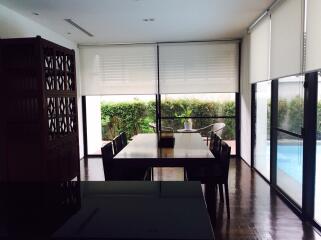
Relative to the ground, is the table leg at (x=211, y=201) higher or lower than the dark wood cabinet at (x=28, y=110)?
lower

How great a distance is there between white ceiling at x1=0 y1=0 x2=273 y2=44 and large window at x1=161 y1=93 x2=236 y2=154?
4.42 ft

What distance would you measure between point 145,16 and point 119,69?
7.23 feet

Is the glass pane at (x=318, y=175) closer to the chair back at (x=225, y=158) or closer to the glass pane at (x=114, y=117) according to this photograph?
the chair back at (x=225, y=158)

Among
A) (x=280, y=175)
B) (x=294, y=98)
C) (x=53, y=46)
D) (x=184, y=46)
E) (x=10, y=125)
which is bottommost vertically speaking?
(x=280, y=175)

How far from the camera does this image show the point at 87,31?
4980 millimetres

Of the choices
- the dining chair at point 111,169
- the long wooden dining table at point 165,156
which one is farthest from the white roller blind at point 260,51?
the dining chair at point 111,169

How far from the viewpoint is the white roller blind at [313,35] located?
102 inches

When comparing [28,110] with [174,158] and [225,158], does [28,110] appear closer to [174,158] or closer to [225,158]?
[174,158]

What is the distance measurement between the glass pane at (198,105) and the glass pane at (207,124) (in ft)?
0.37

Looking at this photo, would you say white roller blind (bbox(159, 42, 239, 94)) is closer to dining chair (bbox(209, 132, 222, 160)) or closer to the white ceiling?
the white ceiling

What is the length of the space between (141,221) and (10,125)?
284 cm

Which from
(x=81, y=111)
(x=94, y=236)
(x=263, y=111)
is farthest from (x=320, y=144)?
(x=81, y=111)

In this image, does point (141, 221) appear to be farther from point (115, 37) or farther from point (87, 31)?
point (115, 37)

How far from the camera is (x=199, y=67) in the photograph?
5988mm
